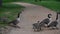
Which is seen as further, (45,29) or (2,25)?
(2,25)

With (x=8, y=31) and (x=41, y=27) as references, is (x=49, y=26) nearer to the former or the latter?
(x=41, y=27)

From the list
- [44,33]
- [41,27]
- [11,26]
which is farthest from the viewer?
[11,26]

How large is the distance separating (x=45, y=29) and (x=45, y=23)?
38cm

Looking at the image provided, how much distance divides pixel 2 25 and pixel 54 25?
3.41 m

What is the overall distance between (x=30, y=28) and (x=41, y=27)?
2.92 ft

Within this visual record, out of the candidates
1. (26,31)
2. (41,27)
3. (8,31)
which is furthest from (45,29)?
(8,31)

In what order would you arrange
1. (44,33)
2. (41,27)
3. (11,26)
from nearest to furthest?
1. (44,33)
2. (41,27)
3. (11,26)

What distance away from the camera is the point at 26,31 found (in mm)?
13648

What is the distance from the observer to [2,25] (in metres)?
15.2

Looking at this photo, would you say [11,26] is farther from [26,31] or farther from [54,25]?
[54,25]

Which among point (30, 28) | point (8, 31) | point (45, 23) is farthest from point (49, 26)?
point (8, 31)

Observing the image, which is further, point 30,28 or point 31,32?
point 30,28

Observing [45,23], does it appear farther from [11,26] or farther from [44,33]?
[11,26]

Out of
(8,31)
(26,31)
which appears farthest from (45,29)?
(8,31)
